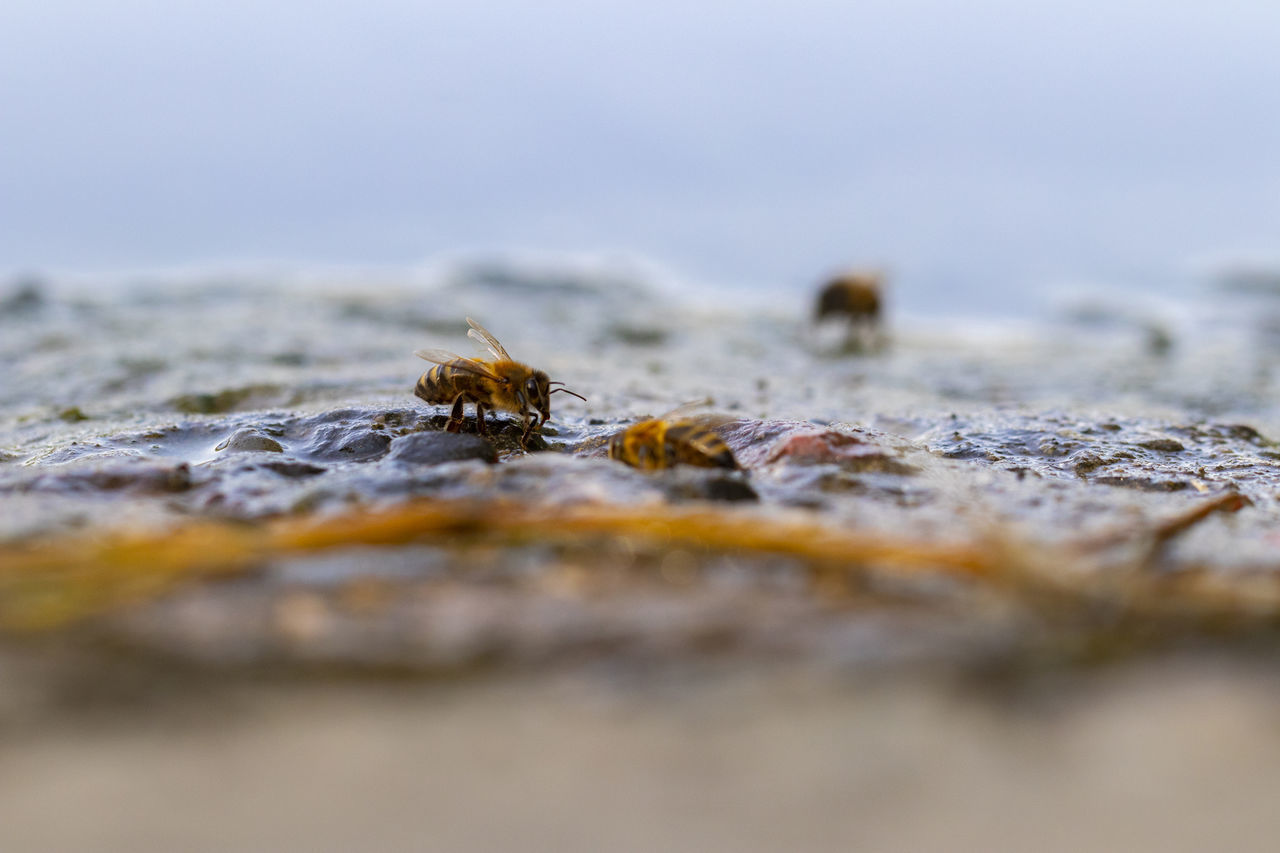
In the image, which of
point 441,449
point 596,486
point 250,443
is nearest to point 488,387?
point 441,449

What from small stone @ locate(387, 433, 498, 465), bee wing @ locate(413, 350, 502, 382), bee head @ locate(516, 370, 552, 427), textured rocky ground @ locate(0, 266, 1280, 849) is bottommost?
textured rocky ground @ locate(0, 266, 1280, 849)

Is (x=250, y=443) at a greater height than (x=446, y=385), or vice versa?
(x=446, y=385)

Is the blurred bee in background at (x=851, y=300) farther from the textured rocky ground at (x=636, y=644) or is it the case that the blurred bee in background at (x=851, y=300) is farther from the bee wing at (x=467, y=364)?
the bee wing at (x=467, y=364)

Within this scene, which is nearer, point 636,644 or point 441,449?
point 636,644

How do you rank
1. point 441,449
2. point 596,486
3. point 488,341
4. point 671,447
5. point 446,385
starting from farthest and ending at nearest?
point 488,341 → point 446,385 → point 441,449 → point 671,447 → point 596,486

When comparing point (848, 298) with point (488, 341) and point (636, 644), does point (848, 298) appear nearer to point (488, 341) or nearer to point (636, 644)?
point (488, 341)

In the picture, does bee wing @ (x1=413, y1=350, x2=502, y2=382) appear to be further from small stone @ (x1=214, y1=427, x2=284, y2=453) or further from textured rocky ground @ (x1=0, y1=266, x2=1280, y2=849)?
small stone @ (x1=214, y1=427, x2=284, y2=453)

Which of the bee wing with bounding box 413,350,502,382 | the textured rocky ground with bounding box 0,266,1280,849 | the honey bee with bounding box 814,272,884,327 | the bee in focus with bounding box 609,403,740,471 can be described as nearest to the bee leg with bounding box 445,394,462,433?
the bee wing with bounding box 413,350,502,382
